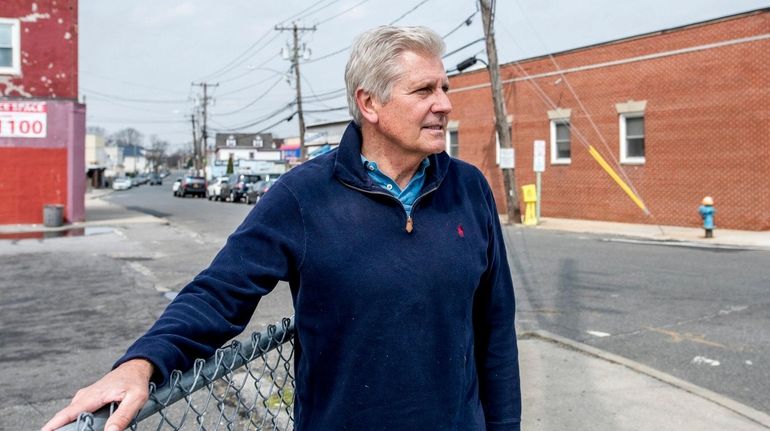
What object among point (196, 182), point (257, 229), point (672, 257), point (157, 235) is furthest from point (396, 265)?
point (196, 182)

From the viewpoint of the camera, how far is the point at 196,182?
2115 inches

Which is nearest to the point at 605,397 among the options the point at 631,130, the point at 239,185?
the point at 631,130

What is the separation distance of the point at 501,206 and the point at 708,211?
1159 centimetres

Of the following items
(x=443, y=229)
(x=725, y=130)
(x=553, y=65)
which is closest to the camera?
(x=443, y=229)

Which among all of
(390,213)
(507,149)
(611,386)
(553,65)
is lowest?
(611,386)

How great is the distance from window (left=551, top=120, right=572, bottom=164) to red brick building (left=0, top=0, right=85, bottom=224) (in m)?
16.3

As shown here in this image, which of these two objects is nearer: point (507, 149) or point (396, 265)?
point (396, 265)

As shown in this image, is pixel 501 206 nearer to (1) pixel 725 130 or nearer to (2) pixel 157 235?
(1) pixel 725 130

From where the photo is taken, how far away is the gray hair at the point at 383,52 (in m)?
2.09

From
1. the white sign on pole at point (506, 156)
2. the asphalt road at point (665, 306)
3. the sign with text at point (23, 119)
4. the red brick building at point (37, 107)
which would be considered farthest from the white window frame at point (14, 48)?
the asphalt road at point (665, 306)

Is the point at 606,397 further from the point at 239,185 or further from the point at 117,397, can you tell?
the point at 239,185

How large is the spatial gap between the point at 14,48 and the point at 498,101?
15.4 m

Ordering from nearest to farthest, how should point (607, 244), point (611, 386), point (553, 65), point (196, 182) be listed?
point (611, 386)
point (607, 244)
point (553, 65)
point (196, 182)

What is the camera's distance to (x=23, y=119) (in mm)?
22578
